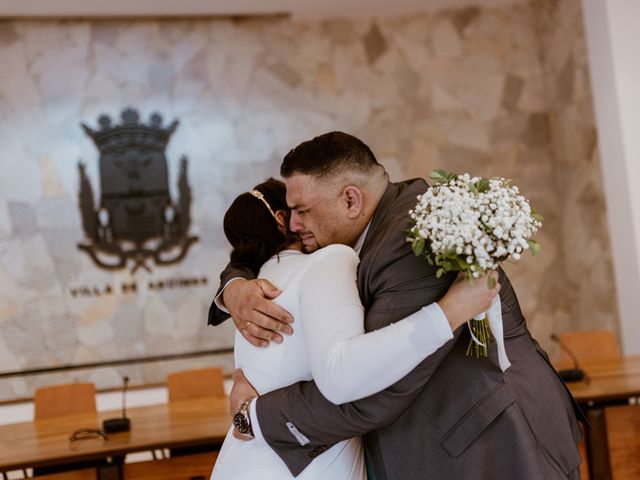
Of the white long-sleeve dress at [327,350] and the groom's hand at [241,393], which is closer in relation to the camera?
the white long-sleeve dress at [327,350]

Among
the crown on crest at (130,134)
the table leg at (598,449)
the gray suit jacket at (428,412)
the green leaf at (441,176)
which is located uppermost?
the crown on crest at (130,134)

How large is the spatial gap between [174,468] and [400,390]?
7.05ft

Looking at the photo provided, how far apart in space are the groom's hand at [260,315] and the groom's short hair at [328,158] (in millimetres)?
328

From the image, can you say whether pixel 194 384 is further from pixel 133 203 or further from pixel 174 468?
pixel 133 203

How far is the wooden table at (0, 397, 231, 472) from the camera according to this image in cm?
349

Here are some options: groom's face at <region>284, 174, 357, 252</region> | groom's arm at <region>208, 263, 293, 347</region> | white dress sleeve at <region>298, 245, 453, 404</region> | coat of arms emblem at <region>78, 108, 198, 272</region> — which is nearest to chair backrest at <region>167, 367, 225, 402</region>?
coat of arms emblem at <region>78, 108, 198, 272</region>

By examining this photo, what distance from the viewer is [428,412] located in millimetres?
1951

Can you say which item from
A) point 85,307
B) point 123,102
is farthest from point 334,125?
point 85,307

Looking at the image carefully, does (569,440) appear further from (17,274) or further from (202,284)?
(17,274)

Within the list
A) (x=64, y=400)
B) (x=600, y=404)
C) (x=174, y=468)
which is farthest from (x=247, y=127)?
(x=600, y=404)

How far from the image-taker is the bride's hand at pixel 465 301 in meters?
1.80

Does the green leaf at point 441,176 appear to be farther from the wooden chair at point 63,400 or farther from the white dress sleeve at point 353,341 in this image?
the wooden chair at point 63,400

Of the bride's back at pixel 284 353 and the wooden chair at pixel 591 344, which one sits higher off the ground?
the bride's back at pixel 284 353

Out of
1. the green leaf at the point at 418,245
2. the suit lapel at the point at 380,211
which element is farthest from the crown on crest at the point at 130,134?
the green leaf at the point at 418,245
